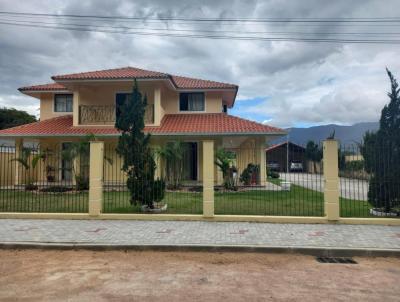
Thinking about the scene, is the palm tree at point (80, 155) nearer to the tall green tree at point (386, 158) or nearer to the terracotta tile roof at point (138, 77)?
the terracotta tile roof at point (138, 77)

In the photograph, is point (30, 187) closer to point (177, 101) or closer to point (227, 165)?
point (177, 101)

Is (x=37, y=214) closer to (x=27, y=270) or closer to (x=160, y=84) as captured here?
(x=27, y=270)

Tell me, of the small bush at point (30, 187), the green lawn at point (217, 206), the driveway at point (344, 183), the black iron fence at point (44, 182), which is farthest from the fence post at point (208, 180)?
the small bush at point (30, 187)

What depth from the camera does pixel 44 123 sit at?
63.3 feet

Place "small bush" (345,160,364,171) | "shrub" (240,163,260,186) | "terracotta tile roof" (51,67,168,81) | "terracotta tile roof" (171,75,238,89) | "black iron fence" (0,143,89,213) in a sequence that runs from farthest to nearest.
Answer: "terracotta tile roof" (171,75,238,89) < "terracotta tile roof" (51,67,168,81) < "shrub" (240,163,260,186) < "black iron fence" (0,143,89,213) < "small bush" (345,160,364,171)

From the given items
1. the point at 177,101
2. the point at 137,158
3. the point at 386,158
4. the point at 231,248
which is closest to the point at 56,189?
the point at 137,158

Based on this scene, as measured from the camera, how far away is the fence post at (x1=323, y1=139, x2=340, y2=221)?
8.84 metres

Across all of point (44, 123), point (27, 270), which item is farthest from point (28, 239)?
point (44, 123)

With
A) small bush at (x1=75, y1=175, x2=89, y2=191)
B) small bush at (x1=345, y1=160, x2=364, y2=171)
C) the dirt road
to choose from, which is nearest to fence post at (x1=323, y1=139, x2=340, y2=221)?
small bush at (x1=345, y1=160, x2=364, y2=171)

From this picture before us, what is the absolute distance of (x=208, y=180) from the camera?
9.26m

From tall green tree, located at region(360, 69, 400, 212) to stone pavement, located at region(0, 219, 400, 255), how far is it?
1.38m

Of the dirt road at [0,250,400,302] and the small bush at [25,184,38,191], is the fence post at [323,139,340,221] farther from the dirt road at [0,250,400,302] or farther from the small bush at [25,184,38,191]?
the small bush at [25,184,38,191]

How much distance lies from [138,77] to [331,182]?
37.8ft

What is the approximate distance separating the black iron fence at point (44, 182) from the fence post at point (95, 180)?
127cm
